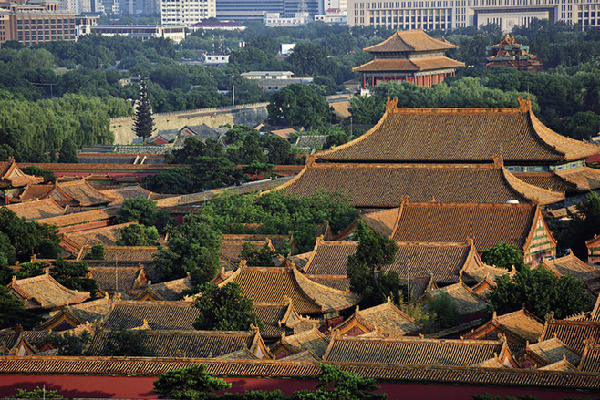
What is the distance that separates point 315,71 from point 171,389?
126m

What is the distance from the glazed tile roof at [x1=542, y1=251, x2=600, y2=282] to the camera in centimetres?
4188

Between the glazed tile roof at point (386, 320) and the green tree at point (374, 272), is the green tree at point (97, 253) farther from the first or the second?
the glazed tile roof at point (386, 320)

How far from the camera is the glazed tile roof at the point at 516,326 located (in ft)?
111

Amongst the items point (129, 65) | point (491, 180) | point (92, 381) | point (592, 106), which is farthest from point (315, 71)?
point (92, 381)

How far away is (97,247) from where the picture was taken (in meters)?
48.5

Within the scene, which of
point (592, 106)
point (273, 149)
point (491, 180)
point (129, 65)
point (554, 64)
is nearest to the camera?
point (491, 180)

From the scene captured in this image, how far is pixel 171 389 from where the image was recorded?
2833 centimetres

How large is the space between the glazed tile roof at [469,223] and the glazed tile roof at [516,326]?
9.30 m

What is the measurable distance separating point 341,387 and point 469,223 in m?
19.3

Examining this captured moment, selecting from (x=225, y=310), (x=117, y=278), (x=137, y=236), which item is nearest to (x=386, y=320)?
(x=225, y=310)

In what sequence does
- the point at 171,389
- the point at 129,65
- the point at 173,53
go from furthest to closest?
the point at 173,53 → the point at 129,65 → the point at 171,389

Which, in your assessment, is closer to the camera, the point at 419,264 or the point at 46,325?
the point at 46,325

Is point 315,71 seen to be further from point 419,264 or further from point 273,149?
point 419,264

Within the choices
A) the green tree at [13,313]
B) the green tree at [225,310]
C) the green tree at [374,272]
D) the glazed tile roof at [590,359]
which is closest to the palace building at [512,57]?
the green tree at [374,272]
